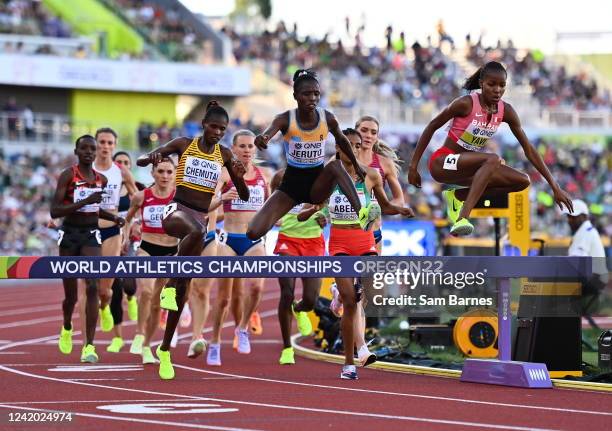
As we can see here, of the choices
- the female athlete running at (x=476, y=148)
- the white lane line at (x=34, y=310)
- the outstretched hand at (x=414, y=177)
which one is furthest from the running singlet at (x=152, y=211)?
the white lane line at (x=34, y=310)

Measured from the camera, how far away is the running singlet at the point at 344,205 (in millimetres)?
12283

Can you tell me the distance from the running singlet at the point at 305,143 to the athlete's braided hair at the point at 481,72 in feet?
4.02

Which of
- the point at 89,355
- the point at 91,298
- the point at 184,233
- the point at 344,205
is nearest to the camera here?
the point at 184,233

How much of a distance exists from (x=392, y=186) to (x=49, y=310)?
11423 mm

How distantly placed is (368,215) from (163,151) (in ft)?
5.95

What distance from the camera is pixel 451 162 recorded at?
10984mm

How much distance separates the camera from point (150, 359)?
13.3m

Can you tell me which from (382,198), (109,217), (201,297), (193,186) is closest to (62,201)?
(109,217)

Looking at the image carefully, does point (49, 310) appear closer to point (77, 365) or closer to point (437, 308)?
point (77, 365)

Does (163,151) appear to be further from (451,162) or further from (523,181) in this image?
(523,181)

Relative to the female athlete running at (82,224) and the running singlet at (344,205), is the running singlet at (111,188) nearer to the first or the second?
the female athlete running at (82,224)

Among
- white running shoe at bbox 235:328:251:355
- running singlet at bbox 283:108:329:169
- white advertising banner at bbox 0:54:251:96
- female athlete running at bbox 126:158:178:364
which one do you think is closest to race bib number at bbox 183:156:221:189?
running singlet at bbox 283:108:329:169

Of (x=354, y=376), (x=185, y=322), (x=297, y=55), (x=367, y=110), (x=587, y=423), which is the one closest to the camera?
(x=587, y=423)

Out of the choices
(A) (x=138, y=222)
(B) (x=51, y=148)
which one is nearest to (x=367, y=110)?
(B) (x=51, y=148)
